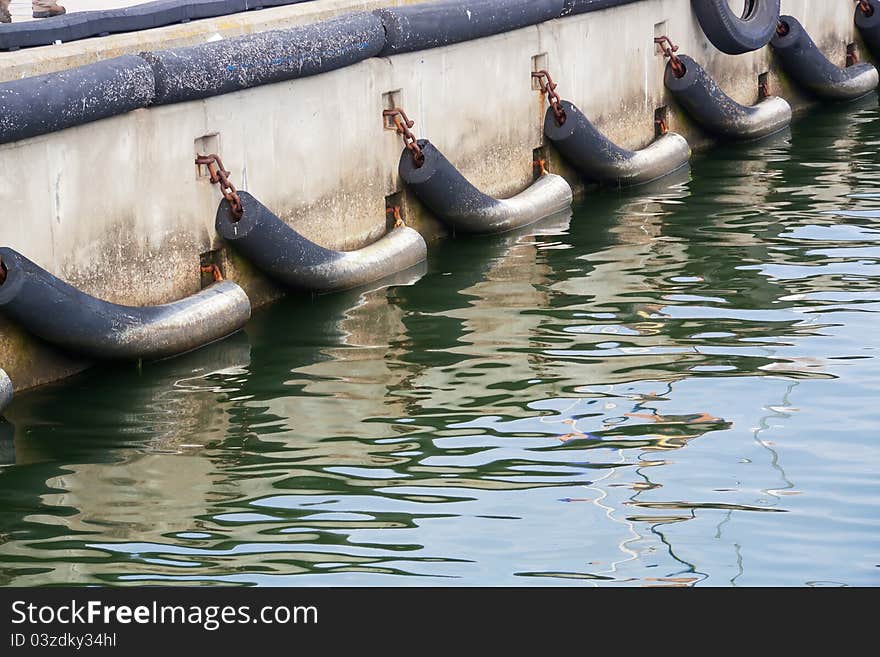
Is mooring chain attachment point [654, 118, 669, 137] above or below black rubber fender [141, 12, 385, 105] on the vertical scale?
below

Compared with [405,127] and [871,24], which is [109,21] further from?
[871,24]

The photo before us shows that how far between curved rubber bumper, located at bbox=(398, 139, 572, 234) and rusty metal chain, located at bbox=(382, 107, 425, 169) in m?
0.05

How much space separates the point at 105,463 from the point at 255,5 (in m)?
4.80

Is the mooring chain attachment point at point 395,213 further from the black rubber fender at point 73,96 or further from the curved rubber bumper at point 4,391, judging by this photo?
the curved rubber bumper at point 4,391

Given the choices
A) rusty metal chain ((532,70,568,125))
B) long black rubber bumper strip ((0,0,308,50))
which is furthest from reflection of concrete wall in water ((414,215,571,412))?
long black rubber bumper strip ((0,0,308,50))

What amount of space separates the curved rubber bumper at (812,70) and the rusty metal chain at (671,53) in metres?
2.17

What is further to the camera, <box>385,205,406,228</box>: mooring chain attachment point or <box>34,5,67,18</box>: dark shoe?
<box>34,5,67,18</box>: dark shoe

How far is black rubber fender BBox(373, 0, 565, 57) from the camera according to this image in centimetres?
1111

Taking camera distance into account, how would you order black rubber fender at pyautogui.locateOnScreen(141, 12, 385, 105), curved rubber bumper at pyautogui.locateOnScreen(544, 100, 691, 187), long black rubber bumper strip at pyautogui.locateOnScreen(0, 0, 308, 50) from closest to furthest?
black rubber fender at pyautogui.locateOnScreen(141, 12, 385, 105) → long black rubber bumper strip at pyautogui.locateOnScreen(0, 0, 308, 50) → curved rubber bumper at pyautogui.locateOnScreen(544, 100, 691, 187)

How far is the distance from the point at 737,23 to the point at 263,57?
21.0 ft

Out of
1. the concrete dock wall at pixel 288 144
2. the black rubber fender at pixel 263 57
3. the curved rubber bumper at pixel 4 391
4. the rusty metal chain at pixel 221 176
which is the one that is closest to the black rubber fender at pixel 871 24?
the concrete dock wall at pixel 288 144

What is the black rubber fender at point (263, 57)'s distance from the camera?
9250 millimetres

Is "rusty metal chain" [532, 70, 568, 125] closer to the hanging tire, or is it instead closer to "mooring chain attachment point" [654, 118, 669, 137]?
"mooring chain attachment point" [654, 118, 669, 137]
